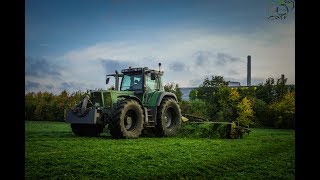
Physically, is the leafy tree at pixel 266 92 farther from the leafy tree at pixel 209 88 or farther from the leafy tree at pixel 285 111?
the leafy tree at pixel 209 88

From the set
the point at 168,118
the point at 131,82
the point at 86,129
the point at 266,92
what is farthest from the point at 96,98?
the point at 266,92

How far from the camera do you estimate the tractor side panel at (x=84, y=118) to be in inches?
299

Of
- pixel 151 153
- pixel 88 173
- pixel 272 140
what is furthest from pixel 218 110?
pixel 88 173

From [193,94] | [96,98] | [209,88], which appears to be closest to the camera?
[96,98]

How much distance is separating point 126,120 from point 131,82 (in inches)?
46.8

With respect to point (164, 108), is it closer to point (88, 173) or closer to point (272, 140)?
point (272, 140)

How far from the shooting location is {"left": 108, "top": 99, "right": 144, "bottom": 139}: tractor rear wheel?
742 cm

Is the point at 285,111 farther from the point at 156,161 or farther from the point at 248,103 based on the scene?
the point at 156,161

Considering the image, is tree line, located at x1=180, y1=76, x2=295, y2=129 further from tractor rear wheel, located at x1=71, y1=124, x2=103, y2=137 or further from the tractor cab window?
tractor rear wheel, located at x1=71, y1=124, x2=103, y2=137

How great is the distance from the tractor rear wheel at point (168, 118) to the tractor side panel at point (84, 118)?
1.66 meters

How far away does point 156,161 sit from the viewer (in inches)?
191

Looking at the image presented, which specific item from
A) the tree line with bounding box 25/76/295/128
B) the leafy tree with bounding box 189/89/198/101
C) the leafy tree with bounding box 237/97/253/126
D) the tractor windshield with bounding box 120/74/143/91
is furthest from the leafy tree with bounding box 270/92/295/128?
the tractor windshield with bounding box 120/74/143/91

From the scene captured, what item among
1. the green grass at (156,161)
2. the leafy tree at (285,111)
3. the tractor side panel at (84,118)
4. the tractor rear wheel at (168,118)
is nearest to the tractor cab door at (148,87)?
the tractor rear wheel at (168,118)

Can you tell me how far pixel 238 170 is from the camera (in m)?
4.36
